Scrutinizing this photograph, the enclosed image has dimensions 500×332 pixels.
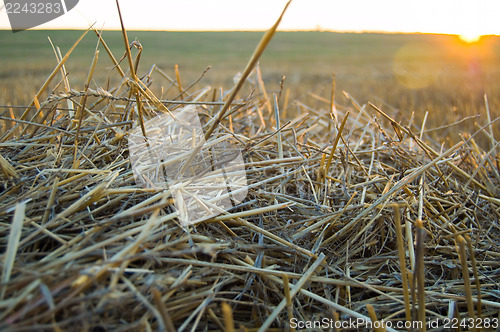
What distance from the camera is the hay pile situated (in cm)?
78

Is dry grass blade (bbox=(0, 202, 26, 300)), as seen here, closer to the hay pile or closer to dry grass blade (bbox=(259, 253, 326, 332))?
the hay pile

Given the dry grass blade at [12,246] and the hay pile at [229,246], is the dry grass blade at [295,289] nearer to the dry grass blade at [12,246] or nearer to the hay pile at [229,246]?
the hay pile at [229,246]

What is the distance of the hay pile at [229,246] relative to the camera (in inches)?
30.6

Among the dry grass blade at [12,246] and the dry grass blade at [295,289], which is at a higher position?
the dry grass blade at [12,246]

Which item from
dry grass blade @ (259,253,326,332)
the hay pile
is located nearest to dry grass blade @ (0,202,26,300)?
the hay pile

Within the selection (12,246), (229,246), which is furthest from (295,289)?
(12,246)

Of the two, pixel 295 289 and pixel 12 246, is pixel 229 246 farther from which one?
pixel 12 246

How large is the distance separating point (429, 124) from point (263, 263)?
3.27 meters

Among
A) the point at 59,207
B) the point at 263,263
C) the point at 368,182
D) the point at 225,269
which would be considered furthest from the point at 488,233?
the point at 59,207

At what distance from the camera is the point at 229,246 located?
1054 millimetres

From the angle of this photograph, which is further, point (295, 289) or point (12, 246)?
point (295, 289)

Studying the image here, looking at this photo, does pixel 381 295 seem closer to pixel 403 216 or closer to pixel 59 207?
pixel 403 216

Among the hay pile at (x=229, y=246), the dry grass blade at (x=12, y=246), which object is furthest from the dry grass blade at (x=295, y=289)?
the dry grass blade at (x=12, y=246)

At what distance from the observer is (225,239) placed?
1.09 m
